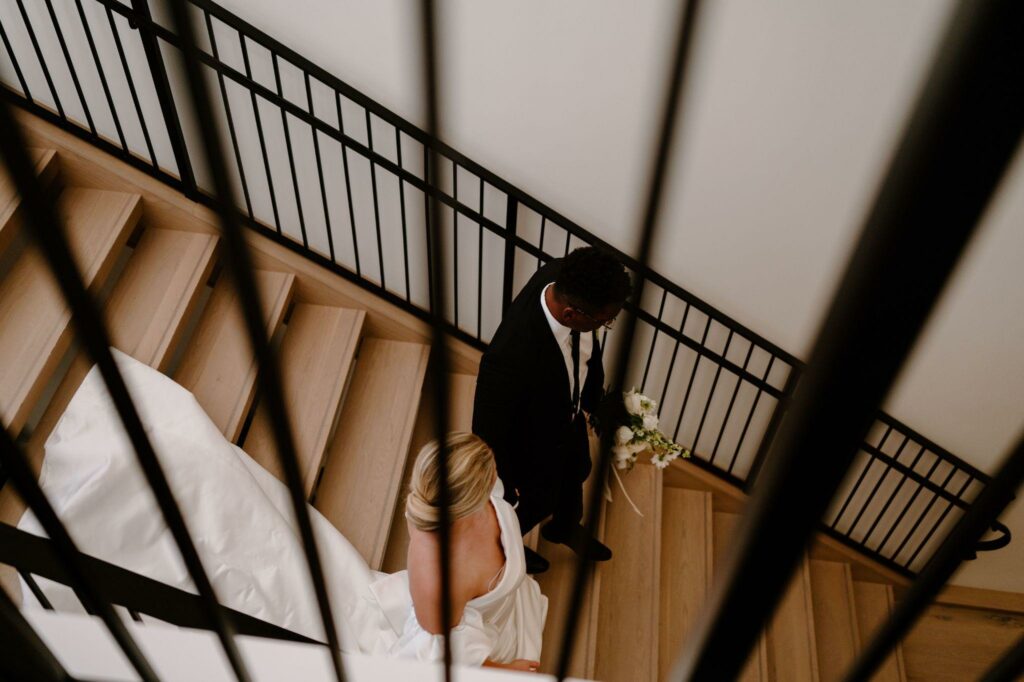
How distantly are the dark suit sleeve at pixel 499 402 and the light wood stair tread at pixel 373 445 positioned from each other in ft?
1.89

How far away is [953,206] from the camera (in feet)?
1.11

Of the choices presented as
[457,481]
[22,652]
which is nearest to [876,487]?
[457,481]

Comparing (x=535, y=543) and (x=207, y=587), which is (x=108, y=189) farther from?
(x=207, y=587)

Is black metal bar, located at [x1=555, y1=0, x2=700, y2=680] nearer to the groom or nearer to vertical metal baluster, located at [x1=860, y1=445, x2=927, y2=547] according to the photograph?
the groom

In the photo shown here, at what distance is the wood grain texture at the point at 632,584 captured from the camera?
3518 millimetres

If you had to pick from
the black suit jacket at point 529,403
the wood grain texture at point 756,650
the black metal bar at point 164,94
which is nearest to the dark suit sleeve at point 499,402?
the black suit jacket at point 529,403

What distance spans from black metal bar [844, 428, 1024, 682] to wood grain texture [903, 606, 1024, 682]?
4.75 metres

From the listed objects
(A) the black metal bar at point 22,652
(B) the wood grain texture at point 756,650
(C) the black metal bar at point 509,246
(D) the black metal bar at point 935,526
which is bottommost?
(A) the black metal bar at point 22,652

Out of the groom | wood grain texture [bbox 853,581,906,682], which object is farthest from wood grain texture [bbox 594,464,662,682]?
wood grain texture [bbox 853,581,906,682]

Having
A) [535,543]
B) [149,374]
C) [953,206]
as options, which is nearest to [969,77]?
[953,206]

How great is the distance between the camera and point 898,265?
1.17ft

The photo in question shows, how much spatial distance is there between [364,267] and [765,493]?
403cm

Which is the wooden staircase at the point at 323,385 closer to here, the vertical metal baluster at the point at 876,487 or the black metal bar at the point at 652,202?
the vertical metal baluster at the point at 876,487

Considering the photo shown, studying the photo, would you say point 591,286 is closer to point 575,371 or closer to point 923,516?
point 575,371
